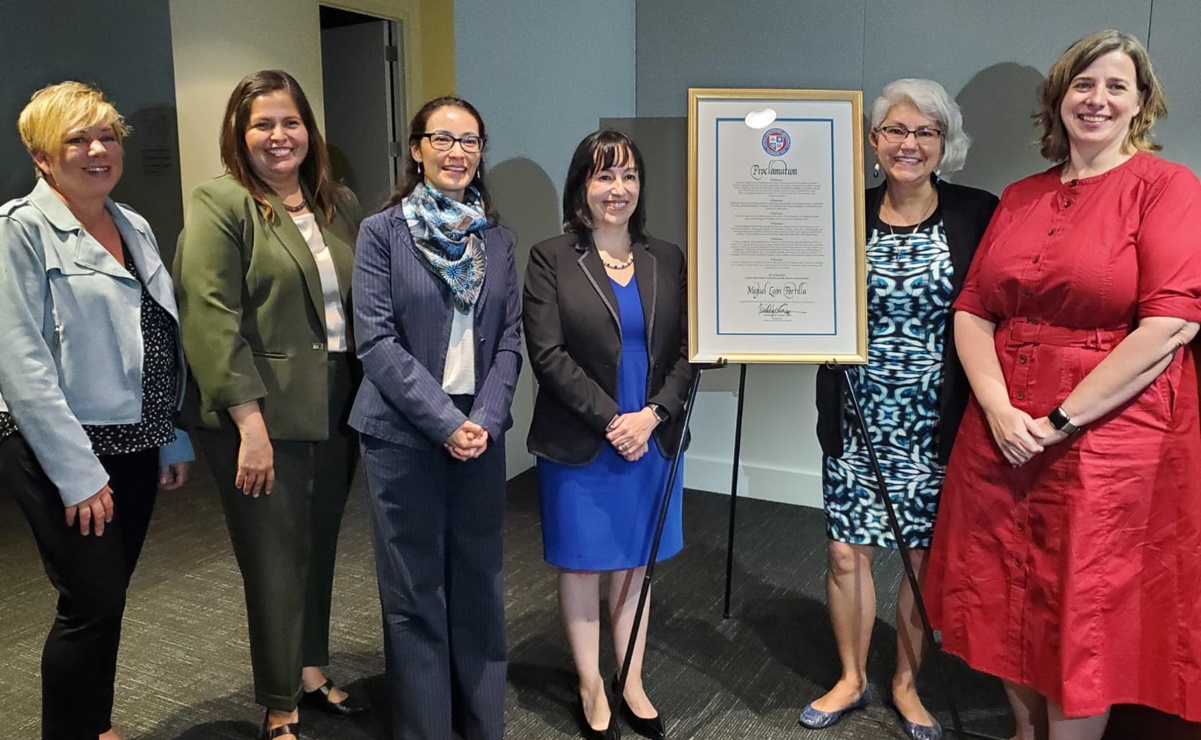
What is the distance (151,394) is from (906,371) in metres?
1.75

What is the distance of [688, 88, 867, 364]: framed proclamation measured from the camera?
2174 mm

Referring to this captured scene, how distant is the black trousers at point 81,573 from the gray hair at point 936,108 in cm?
193

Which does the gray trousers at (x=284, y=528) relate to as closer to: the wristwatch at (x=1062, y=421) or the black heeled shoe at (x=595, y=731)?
the black heeled shoe at (x=595, y=731)

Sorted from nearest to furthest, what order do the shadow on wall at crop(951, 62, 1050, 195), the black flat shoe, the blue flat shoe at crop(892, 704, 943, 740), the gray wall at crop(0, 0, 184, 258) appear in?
the blue flat shoe at crop(892, 704, 943, 740), the black flat shoe, the shadow on wall at crop(951, 62, 1050, 195), the gray wall at crop(0, 0, 184, 258)

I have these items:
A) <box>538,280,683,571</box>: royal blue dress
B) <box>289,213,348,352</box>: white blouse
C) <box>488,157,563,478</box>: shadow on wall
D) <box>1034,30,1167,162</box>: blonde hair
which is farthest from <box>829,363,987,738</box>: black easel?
<box>488,157,563,478</box>: shadow on wall

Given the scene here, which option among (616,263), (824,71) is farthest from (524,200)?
(616,263)

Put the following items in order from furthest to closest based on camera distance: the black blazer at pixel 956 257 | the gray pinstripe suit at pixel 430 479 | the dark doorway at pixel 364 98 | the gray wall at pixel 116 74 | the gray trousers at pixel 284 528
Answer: the dark doorway at pixel 364 98
the gray wall at pixel 116 74
the black blazer at pixel 956 257
the gray trousers at pixel 284 528
the gray pinstripe suit at pixel 430 479

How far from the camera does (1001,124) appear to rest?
3418 millimetres

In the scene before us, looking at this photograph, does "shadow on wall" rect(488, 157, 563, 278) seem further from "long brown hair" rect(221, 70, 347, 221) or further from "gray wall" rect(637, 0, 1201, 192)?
"long brown hair" rect(221, 70, 347, 221)

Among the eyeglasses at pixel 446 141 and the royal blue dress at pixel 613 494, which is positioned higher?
the eyeglasses at pixel 446 141

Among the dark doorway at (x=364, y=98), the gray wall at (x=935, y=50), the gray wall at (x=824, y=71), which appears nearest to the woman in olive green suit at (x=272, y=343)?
the gray wall at (x=824, y=71)

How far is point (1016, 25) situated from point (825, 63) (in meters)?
0.72

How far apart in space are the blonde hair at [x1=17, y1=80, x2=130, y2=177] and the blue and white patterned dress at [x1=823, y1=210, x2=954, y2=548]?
5.82 feet

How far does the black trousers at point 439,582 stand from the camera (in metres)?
1.99
